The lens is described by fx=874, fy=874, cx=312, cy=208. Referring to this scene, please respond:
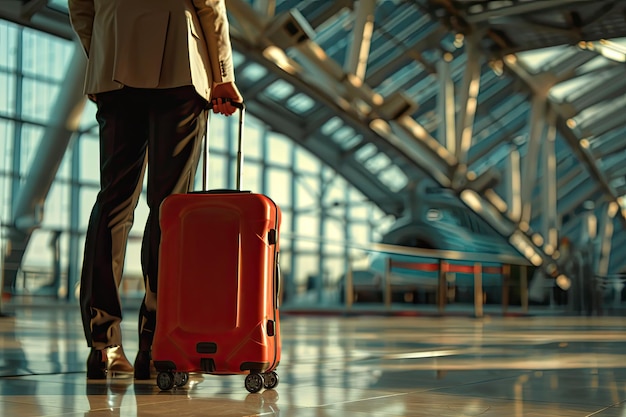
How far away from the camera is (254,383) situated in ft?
8.20

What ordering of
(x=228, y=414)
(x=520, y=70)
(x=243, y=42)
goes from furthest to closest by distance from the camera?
(x=520, y=70) → (x=243, y=42) → (x=228, y=414)

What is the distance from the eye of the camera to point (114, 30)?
298cm

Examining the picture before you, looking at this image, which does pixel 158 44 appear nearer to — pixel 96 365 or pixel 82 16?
pixel 82 16

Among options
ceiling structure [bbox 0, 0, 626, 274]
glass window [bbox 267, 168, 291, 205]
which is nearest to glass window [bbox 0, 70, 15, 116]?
ceiling structure [bbox 0, 0, 626, 274]

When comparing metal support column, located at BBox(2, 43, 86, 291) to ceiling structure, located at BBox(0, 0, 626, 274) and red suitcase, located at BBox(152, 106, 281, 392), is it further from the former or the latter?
red suitcase, located at BBox(152, 106, 281, 392)

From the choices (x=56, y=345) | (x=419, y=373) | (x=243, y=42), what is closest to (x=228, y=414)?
(x=419, y=373)

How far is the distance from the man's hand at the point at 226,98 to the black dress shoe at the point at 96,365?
0.92 m

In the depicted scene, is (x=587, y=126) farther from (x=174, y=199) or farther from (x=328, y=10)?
(x=174, y=199)

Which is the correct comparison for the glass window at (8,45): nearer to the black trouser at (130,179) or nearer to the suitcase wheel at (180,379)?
the black trouser at (130,179)

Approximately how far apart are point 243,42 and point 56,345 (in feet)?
23.4

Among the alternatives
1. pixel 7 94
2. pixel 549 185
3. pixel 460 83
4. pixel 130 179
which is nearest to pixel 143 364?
pixel 130 179

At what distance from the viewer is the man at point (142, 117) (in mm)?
2939

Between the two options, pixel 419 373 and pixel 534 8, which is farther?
pixel 534 8

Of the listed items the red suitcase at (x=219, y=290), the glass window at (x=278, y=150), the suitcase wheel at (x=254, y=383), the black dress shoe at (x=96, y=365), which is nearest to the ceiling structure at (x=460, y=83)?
the glass window at (x=278, y=150)
